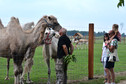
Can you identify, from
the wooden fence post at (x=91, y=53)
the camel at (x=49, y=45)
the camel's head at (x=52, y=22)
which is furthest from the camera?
the wooden fence post at (x=91, y=53)

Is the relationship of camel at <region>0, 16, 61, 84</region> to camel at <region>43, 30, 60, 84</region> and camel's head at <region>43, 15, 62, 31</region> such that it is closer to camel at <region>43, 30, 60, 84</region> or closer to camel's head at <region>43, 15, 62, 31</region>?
camel's head at <region>43, 15, 62, 31</region>

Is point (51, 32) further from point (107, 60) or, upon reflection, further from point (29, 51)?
point (107, 60)

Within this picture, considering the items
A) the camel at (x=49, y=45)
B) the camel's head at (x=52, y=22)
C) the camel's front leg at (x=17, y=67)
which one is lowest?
the camel's front leg at (x=17, y=67)

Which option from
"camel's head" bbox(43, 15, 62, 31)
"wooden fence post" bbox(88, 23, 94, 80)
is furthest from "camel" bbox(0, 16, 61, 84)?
"wooden fence post" bbox(88, 23, 94, 80)

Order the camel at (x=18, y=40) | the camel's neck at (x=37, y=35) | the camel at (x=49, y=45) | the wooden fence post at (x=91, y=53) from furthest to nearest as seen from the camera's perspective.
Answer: the wooden fence post at (x=91, y=53), the camel at (x=49, y=45), the camel's neck at (x=37, y=35), the camel at (x=18, y=40)

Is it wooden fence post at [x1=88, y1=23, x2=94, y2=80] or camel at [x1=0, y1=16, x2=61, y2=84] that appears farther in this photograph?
wooden fence post at [x1=88, y1=23, x2=94, y2=80]

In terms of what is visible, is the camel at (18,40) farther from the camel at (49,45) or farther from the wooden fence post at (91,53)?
the wooden fence post at (91,53)

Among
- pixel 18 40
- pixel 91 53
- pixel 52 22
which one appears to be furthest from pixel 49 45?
pixel 18 40

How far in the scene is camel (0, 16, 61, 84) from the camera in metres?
7.45

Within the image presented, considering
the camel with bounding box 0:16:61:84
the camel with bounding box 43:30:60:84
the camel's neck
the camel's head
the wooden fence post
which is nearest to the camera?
the camel with bounding box 0:16:61:84

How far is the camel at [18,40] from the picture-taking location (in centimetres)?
745

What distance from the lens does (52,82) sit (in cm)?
889

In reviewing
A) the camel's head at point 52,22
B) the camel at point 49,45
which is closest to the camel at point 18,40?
the camel's head at point 52,22

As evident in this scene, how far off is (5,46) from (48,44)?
76.0 inches
